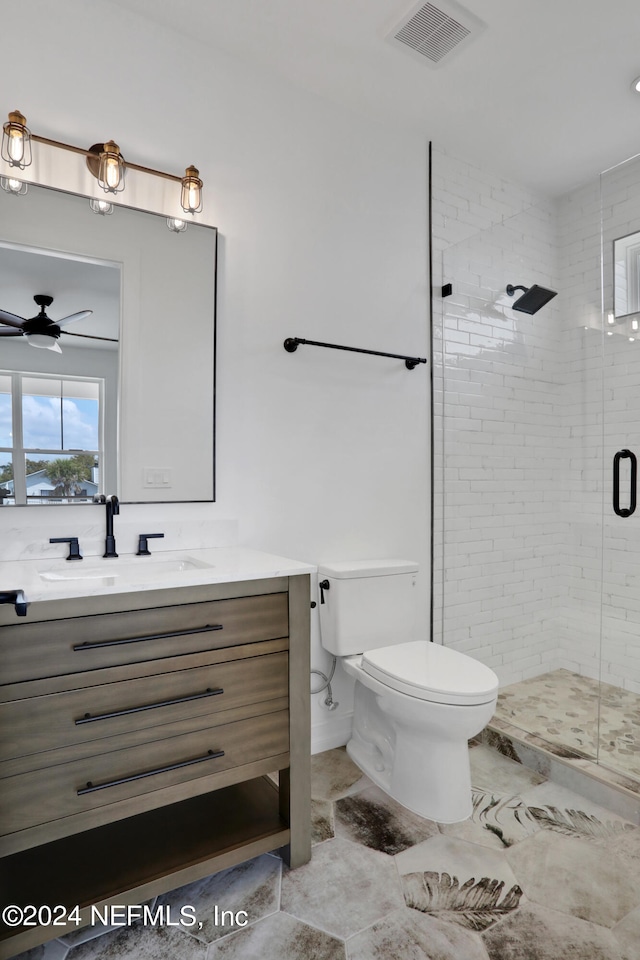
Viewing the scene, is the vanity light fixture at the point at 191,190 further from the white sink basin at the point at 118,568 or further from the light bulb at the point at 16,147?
the white sink basin at the point at 118,568

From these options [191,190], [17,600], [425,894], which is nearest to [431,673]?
[425,894]

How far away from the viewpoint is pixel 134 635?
53.8 inches

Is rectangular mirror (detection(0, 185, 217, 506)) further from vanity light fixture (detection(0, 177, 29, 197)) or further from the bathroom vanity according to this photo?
the bathroom vanity

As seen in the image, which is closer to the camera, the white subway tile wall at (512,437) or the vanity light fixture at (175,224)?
the vanity light fixture at (175,224)

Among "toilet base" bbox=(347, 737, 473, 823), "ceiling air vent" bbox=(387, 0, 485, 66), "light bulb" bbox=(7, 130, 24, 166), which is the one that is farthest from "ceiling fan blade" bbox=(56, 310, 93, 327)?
"toilet base" bbox=(347, 737, 473, 823)

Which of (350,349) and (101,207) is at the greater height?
(101,207)

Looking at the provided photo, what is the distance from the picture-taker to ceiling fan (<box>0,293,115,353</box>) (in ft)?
5.54

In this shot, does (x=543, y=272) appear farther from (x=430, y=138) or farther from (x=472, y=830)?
(x=472, y=830)

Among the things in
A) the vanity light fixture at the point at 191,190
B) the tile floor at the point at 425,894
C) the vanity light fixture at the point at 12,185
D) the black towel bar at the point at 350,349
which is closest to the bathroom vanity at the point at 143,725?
the tile floor at the point at 425,894

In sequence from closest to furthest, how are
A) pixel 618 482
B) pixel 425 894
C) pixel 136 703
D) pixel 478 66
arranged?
pixel 136 703 < pixel 425 894 < pixel 478 66 < pixel 618 482

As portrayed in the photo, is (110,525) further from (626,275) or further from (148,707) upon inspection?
(626,275)

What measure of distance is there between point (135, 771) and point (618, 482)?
2.07 meters

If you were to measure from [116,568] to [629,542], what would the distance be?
1978mm

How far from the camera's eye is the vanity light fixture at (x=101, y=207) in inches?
71.3
